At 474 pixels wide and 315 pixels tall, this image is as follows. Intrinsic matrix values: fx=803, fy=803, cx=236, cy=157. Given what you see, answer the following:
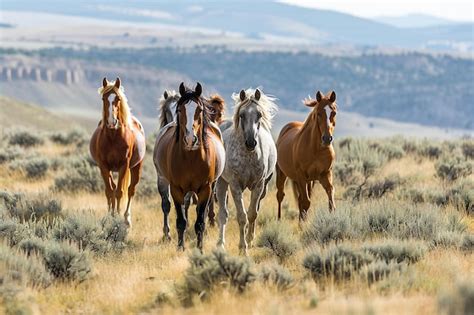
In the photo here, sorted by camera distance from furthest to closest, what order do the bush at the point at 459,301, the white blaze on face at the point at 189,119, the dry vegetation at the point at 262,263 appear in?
the white blaze on face at the point at 189,119
the dry vegetation at the point at 262,263
the bush at the point at 459,301

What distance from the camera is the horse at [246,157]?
402 inches

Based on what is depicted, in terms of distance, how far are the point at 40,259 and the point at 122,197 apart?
14.7ft

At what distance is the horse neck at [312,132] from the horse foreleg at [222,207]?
5.66ft

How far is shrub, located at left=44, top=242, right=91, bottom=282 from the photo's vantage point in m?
8.29

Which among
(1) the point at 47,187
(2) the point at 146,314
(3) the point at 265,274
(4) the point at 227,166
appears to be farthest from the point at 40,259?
(1) the point at 47,187

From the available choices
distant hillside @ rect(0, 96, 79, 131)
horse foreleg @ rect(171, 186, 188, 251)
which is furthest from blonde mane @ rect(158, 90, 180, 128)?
distant hillside @ rect(0, 96, 79, 131)

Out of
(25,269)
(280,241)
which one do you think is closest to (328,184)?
(280,241)

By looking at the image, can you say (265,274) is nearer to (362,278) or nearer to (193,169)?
(362,278)

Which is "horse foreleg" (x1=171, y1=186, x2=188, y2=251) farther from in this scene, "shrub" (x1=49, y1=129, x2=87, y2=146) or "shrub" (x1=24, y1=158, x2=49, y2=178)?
"shrub" (x1=49, y1=129, x2=87, y2=146)

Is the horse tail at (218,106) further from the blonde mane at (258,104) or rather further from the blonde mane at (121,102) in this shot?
the blonde mane at (258,104)

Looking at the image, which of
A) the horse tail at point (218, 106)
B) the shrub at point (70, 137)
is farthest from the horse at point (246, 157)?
the shrub at point (70, 137)

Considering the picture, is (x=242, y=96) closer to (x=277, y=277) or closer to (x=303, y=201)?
(x=303, y=201)

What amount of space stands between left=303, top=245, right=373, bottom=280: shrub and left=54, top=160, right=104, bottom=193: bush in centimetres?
983

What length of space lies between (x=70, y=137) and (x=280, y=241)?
19.0 m
